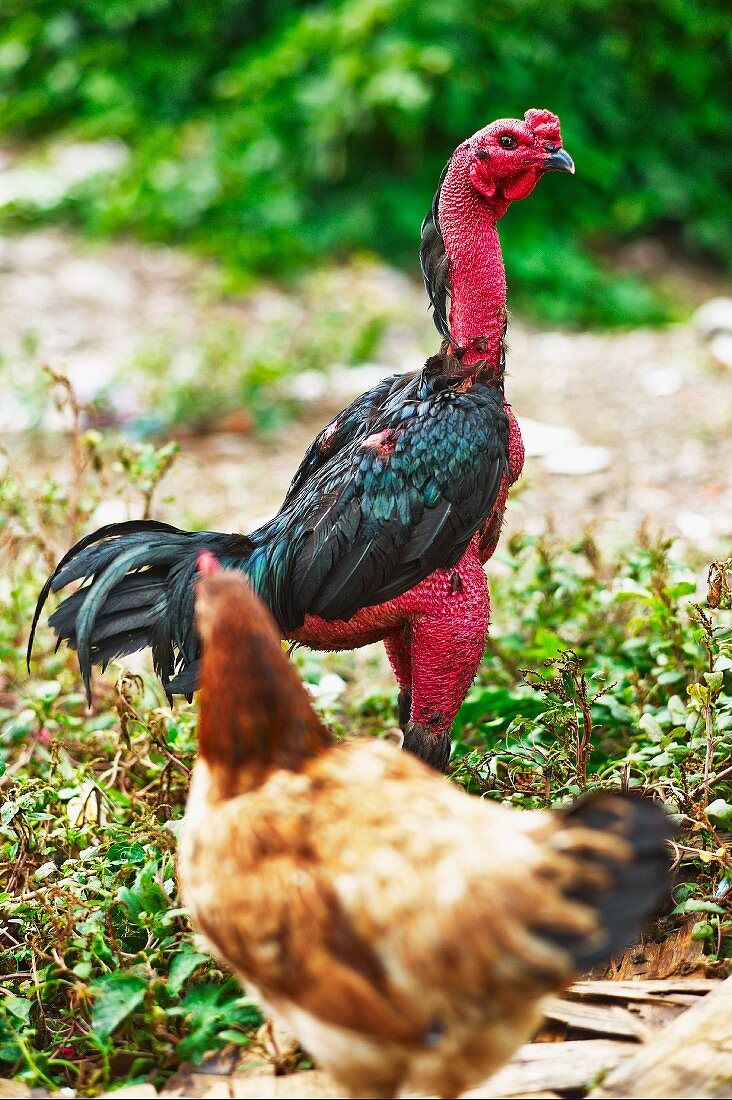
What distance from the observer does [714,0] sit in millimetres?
10031

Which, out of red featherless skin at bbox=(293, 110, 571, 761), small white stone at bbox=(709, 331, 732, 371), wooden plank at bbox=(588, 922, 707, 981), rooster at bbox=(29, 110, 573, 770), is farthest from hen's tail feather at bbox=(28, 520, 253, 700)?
small white stone at bbox=(709, 331, 732, 371)

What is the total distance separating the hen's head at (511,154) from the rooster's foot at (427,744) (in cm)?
161

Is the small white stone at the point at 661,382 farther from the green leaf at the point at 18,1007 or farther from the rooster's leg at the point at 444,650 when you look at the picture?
the green leaf at the point at 18,1007

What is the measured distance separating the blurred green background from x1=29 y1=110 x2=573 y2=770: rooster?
596 cm

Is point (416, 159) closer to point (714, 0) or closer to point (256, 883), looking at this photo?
point (714, 0)

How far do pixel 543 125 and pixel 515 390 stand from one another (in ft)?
14.4

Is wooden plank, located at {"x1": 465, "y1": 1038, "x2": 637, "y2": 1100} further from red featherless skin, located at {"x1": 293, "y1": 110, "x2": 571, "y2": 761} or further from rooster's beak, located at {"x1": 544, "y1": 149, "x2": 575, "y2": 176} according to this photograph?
rooster's beak, located at {"x1": 544, "y1": 149, "x2": 575, "y2": 176}

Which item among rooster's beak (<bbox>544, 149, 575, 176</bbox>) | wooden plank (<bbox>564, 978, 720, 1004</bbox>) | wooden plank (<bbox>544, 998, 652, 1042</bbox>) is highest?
rooster's beak (<bbox>544, 149, 575, 176</bbox>)

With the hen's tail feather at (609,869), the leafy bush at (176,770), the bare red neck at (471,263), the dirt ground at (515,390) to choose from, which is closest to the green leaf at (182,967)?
the leafy bush at (176,770)

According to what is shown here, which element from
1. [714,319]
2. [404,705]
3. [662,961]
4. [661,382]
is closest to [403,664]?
[404,705]

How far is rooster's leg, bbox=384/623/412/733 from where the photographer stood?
3.67 m

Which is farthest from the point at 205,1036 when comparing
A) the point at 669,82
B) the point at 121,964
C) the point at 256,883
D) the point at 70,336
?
the point at 669,82

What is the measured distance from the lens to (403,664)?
3.76 metres

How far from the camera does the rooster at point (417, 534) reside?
331 cm
